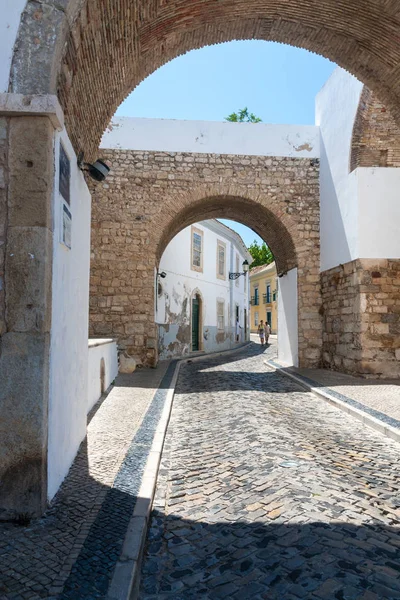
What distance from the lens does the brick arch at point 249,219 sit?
11125 mm

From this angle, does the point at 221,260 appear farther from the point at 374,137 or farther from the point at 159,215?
the point at 374,137

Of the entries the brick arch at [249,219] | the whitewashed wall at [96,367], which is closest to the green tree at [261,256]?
the brick arch at [249,219]

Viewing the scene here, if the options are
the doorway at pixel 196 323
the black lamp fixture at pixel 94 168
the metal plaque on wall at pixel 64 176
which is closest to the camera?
the metal plaque on wall at pixel 64 176

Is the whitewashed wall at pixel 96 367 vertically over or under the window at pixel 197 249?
under

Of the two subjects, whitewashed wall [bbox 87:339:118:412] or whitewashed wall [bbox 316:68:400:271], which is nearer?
whitewashed wall [bbox 87:339:118:412]

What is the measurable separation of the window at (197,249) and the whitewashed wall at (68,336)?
14343 mm

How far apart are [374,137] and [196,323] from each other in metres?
11.7

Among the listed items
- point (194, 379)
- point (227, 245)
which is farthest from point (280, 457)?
point (227, 245)

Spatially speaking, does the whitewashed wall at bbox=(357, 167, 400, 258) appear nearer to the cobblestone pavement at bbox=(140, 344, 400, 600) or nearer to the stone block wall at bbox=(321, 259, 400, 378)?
the stone block wall at bbox=(321, 259, 400, 378)

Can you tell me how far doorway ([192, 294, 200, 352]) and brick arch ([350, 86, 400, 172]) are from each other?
35.5ft

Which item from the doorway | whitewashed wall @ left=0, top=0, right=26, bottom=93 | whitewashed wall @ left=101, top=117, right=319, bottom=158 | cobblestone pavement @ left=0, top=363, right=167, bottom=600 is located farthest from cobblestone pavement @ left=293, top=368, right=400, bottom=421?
the doorway

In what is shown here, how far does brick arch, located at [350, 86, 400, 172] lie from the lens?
891 cm

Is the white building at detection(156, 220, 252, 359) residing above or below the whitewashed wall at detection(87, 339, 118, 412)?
above

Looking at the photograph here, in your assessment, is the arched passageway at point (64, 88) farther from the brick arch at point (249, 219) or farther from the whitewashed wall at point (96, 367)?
the brick arch at point (249, 219)
